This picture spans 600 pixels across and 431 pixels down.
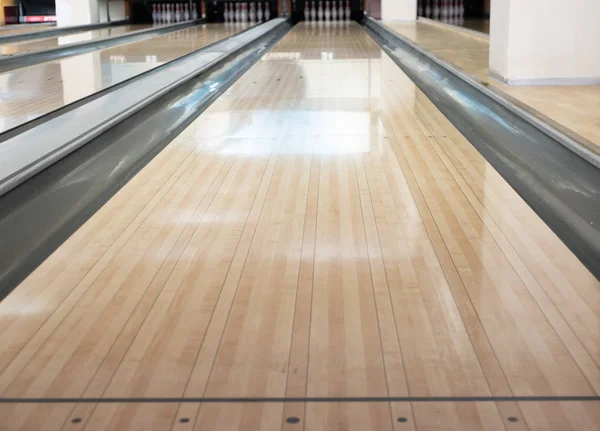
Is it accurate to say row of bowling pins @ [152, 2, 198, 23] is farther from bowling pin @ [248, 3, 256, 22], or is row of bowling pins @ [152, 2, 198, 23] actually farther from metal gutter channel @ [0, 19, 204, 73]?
metal gutter channel @ [0, 19, 204, 73]

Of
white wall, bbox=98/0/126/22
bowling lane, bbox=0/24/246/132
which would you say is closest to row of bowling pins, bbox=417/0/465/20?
white wall, bbox=98/0/126/22

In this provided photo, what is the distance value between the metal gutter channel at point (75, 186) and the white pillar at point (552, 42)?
5.74ft

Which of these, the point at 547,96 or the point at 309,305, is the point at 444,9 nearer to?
the point at 547,96

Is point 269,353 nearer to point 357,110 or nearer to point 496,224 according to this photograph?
point 496,224

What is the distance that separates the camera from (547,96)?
148 inches

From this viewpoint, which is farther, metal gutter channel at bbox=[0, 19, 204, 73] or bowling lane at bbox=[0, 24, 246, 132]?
metal gutter channel at bbox=[0, 19, 204, 73]

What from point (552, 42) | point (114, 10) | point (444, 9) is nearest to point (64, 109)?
point (552, 42)

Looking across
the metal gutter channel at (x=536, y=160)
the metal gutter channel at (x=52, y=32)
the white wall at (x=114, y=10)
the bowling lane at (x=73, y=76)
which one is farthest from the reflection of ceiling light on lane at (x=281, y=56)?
the white wall at (x=114, y=10)

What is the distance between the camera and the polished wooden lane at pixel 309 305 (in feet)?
3.98

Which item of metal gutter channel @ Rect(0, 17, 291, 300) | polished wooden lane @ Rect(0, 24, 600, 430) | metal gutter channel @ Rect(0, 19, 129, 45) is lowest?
polished wooden lane @ Rect(0, 24, 600, 430)

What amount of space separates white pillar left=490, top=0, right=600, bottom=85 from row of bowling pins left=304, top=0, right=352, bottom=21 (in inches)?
314

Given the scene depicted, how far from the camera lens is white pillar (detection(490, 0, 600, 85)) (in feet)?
13.4

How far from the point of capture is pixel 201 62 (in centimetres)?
546

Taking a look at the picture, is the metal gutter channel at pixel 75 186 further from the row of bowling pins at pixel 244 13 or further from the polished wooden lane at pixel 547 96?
the row of bowling pins at pixel 244 13
